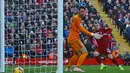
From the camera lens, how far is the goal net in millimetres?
14844

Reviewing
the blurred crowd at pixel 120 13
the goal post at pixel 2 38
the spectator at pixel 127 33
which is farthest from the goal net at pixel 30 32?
the blurred crowd at pixel 120 13

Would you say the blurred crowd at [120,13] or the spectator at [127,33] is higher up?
the blurred crowd at [120,13]

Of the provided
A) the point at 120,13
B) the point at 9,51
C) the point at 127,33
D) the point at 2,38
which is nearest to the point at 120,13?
the point at 120,13

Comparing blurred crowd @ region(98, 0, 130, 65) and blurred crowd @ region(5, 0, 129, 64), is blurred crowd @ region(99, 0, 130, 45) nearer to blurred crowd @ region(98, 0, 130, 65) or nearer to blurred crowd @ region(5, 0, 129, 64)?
blurred crowd @ region(98, 0, 130, 65)

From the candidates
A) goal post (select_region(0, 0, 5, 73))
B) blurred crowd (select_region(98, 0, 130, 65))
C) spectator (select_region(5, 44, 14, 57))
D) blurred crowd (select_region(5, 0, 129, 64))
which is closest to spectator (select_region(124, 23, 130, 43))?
blurred crowd (select_region(98, 0, 130, 65))

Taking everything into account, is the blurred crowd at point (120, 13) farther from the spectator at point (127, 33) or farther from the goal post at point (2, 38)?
the goal post at point (2, 38)

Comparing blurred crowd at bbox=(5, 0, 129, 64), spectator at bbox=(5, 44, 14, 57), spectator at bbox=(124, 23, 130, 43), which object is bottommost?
spectator at bbox=(124, 23, 130, 43)

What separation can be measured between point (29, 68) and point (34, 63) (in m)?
0.80

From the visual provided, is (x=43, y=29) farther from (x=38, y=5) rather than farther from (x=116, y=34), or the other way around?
(x=116, y=34)

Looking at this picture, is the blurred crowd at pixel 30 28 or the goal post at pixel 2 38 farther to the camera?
the goal post at pixel 2 38

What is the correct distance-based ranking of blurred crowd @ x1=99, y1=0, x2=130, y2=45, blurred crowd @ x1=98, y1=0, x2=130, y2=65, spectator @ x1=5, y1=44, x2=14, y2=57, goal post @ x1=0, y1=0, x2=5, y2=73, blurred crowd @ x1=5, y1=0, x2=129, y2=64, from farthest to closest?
blurred crowd @ x1=99, y1=0, x2=130, y2=45 → blurred crowd @ x1=98, y1=0, x2=130, y2=65 → spectator @ x1=5, y1=44, x2=14, y2=57 → goal post @ x1=0, y1=0, x2=5, y2=73 → blurred crowd @ x1=5, y1=0, x2=129, y2=64

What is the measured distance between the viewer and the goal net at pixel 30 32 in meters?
14.8

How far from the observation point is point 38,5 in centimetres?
1553

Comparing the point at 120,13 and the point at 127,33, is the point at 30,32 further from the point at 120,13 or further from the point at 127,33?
the point at 120,13
